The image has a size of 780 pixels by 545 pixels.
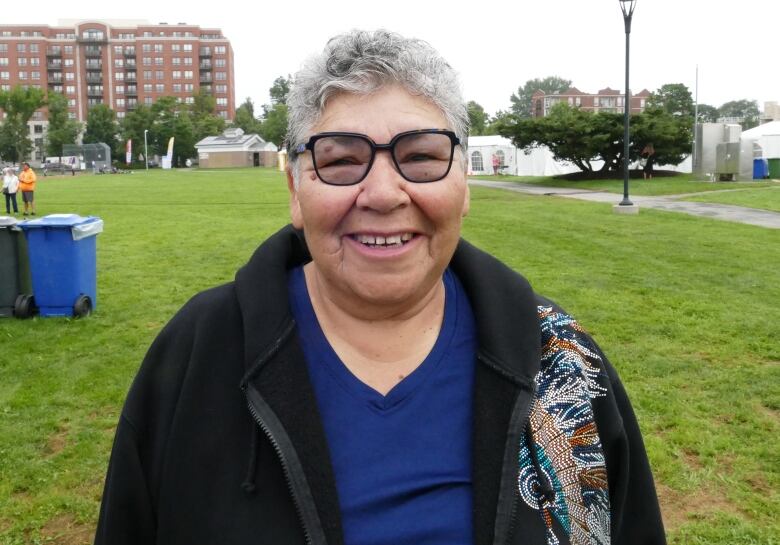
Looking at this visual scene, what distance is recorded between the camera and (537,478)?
177 centimetres

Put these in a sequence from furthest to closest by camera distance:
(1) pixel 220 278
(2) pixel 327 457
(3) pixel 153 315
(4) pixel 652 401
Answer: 1. (1) pixel 220 278
2. (3) pixel 153 315
3. (4) pixel 652 401
4. (2) pixel 327 457

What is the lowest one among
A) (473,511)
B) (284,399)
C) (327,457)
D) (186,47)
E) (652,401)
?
(652,401)

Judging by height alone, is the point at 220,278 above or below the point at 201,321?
below

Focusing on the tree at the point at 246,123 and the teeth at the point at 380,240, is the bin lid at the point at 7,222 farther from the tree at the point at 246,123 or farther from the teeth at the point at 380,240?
the tree at the point at 246,123

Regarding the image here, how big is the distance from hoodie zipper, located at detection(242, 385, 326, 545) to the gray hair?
0.69 meters

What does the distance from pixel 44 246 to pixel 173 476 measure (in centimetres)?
708

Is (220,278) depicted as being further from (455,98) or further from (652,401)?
(455,98)

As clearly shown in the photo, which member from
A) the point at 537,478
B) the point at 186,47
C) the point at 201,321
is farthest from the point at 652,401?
the point at 186,47

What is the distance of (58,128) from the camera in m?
97.1

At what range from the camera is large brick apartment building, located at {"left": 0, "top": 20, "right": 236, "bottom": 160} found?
136 m

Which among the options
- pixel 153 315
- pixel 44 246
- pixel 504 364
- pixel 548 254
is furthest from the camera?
pixel 548 254

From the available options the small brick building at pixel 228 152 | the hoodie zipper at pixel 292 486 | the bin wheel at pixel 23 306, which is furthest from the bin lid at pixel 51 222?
the small brick building at pixel 228 152

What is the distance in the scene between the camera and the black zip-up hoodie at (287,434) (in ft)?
5.57

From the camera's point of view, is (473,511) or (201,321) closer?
(473,511)
